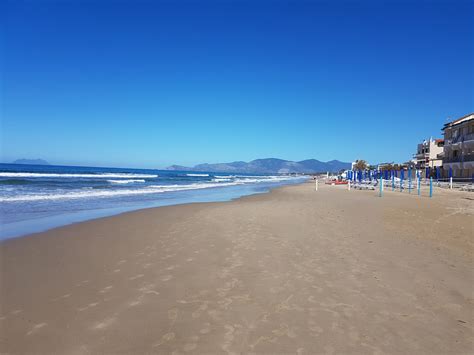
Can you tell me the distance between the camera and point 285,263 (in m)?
5.50

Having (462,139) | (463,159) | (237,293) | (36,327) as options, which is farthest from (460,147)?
(36,327)

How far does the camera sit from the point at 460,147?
40344mm

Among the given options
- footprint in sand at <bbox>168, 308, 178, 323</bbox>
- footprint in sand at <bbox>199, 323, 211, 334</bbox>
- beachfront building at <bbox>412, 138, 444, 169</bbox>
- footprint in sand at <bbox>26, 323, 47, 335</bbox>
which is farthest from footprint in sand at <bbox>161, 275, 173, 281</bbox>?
beachfront building at <bbox>412, 138, 444, 169</bbox>

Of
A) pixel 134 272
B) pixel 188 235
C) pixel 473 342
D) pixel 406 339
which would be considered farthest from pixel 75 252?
pixel 473 342

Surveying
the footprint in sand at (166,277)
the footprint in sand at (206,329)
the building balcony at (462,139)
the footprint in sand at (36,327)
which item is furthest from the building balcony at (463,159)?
the footprint in sand at (36,327)

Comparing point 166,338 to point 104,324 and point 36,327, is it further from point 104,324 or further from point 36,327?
point 36,327

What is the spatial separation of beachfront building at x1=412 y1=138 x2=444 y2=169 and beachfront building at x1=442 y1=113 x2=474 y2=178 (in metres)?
8.52

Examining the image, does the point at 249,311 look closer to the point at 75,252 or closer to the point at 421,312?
the point at 421,312

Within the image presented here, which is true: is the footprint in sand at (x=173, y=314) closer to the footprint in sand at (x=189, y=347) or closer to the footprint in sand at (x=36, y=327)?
the footprint in sand at (x=189, y=347)

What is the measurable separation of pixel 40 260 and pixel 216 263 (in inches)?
126

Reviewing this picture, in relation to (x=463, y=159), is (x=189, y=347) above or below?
below

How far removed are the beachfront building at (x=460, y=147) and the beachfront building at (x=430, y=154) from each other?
28.0 feet

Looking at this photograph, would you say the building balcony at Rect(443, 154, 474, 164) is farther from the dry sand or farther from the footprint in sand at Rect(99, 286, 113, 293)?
the footprint in sand at Rect(99, 286, 113, 293)

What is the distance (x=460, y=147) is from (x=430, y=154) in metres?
19.6
